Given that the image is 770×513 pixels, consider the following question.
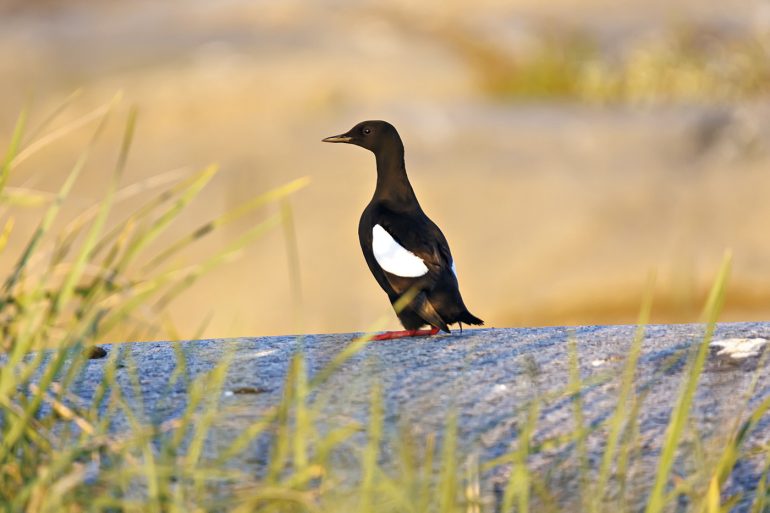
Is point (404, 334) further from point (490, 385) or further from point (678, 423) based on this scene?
point (678, 423)

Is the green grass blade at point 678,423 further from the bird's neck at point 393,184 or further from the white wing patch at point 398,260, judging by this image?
the bird's neck at point 393,184

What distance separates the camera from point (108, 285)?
106 inches

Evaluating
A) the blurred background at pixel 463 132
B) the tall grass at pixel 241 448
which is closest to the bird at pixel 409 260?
the tall grass at pixel 241 448

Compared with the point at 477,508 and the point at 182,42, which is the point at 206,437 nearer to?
the point at 477,508

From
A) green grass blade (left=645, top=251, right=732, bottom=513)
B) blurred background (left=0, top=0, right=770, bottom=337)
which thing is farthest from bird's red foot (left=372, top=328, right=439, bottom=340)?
blurred background (left=0, top=0, right=770, bottom=337)

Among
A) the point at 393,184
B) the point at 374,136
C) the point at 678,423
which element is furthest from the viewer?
the point at 374,136

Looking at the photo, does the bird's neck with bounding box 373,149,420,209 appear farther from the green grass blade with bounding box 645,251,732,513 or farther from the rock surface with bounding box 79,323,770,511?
the green grass blade with bounding box 645,251,732,513

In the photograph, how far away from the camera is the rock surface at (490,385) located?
289 cm

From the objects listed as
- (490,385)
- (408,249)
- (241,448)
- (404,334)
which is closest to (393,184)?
(408,249)

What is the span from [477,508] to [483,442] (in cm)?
36

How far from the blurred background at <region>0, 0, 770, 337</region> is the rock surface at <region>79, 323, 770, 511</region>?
4.34 meters

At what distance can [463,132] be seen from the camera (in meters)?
9.80

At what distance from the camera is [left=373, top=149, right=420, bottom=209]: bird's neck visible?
4305 millimetres

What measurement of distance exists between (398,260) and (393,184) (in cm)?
38
